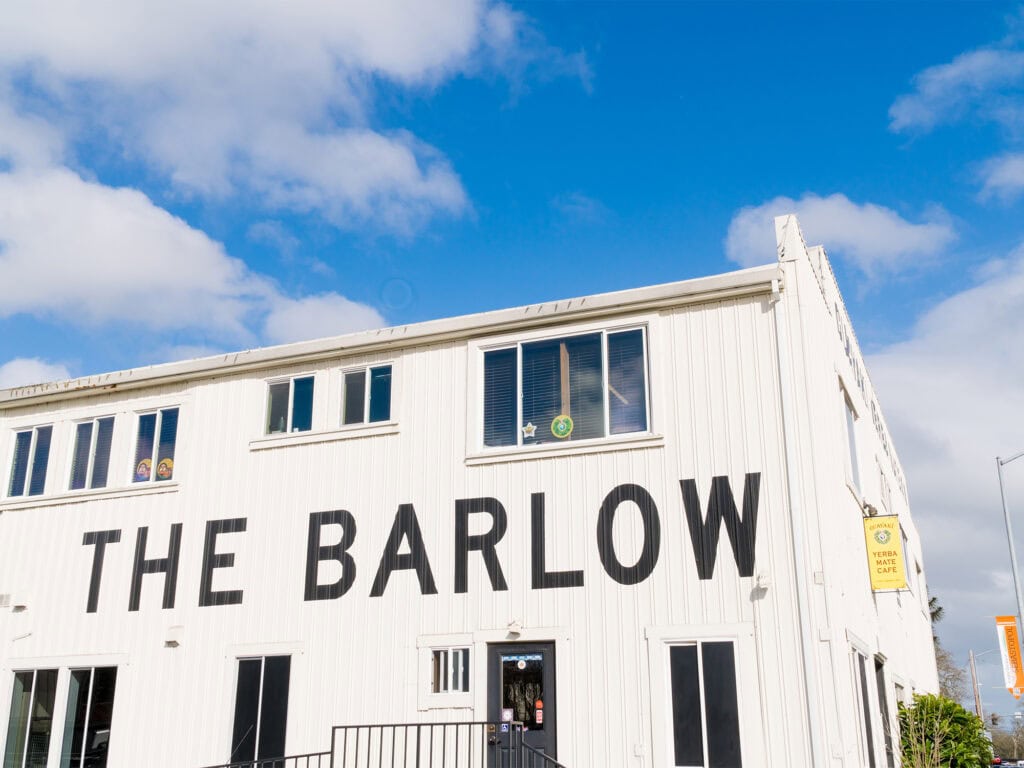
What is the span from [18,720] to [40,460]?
461 centimetres

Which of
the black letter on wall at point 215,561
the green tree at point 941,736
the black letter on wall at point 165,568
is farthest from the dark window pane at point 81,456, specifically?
the green tree at point 941,736

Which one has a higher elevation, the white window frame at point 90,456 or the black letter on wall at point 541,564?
the white window frame at point 90,456

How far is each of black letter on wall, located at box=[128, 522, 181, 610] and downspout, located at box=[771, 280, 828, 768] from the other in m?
9.75

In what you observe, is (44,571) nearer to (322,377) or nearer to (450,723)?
(322,377)

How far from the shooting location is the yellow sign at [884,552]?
15.7m

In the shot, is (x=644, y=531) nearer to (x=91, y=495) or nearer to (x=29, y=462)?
(x=91, y=495)

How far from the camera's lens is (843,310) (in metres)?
19.0

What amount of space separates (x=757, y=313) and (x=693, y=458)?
225 centimetres

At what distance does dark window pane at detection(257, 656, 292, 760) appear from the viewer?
14.7 m

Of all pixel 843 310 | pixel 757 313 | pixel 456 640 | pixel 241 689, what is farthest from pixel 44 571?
pixel 843 310

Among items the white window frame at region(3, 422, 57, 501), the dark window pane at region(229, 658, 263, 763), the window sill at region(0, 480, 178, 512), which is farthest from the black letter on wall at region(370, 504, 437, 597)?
the white window frame at region(3, 422, 57, 501)

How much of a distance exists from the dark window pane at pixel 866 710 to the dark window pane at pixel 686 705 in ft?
8.49

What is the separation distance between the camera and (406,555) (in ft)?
49.3

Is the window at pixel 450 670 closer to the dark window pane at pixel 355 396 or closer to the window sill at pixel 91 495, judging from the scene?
the dark window pane at pixel 355 396
